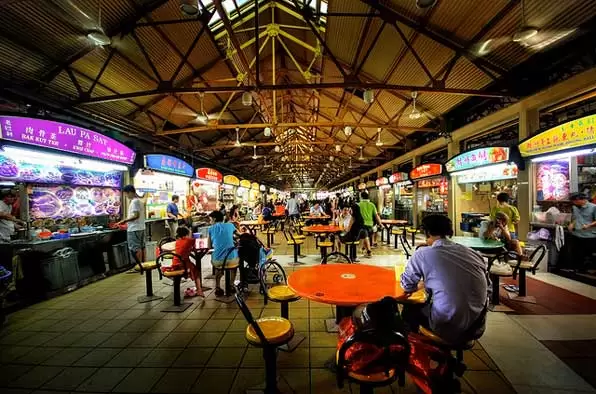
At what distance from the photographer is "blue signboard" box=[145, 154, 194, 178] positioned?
6.91 meters

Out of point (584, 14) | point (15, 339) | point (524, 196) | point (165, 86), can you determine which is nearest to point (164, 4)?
point (165, 86)

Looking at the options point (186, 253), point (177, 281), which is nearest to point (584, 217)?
point (186, 253)

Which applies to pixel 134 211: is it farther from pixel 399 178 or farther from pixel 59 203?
pixel 399 178

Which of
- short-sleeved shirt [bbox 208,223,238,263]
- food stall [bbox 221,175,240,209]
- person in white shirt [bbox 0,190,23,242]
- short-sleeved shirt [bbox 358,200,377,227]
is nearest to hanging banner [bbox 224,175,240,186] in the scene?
food stall [bbox 221,175,240,209]

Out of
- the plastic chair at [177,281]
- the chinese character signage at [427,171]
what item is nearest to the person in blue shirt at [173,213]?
the plastic chair at [177,281]

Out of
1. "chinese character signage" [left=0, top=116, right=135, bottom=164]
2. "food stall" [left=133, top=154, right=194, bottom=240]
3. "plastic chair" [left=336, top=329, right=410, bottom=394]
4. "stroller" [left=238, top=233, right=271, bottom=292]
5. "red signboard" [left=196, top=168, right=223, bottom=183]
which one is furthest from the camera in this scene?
"red signboard" [left=196, top=168, right=223, bottom=183]

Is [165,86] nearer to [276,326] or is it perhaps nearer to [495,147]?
[276,326]

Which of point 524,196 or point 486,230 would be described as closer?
point 486,230

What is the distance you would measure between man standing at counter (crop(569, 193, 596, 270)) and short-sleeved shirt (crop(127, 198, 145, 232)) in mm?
9199

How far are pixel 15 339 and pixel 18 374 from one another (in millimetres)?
983

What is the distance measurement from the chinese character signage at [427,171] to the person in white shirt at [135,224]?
898 cm

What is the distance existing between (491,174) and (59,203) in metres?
10.8

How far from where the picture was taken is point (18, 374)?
2469 millimetres

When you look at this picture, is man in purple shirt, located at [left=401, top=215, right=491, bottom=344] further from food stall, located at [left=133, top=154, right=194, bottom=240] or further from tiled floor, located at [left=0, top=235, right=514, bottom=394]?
food stall, located at [left=133, top=154, right=194, bottom=240]
